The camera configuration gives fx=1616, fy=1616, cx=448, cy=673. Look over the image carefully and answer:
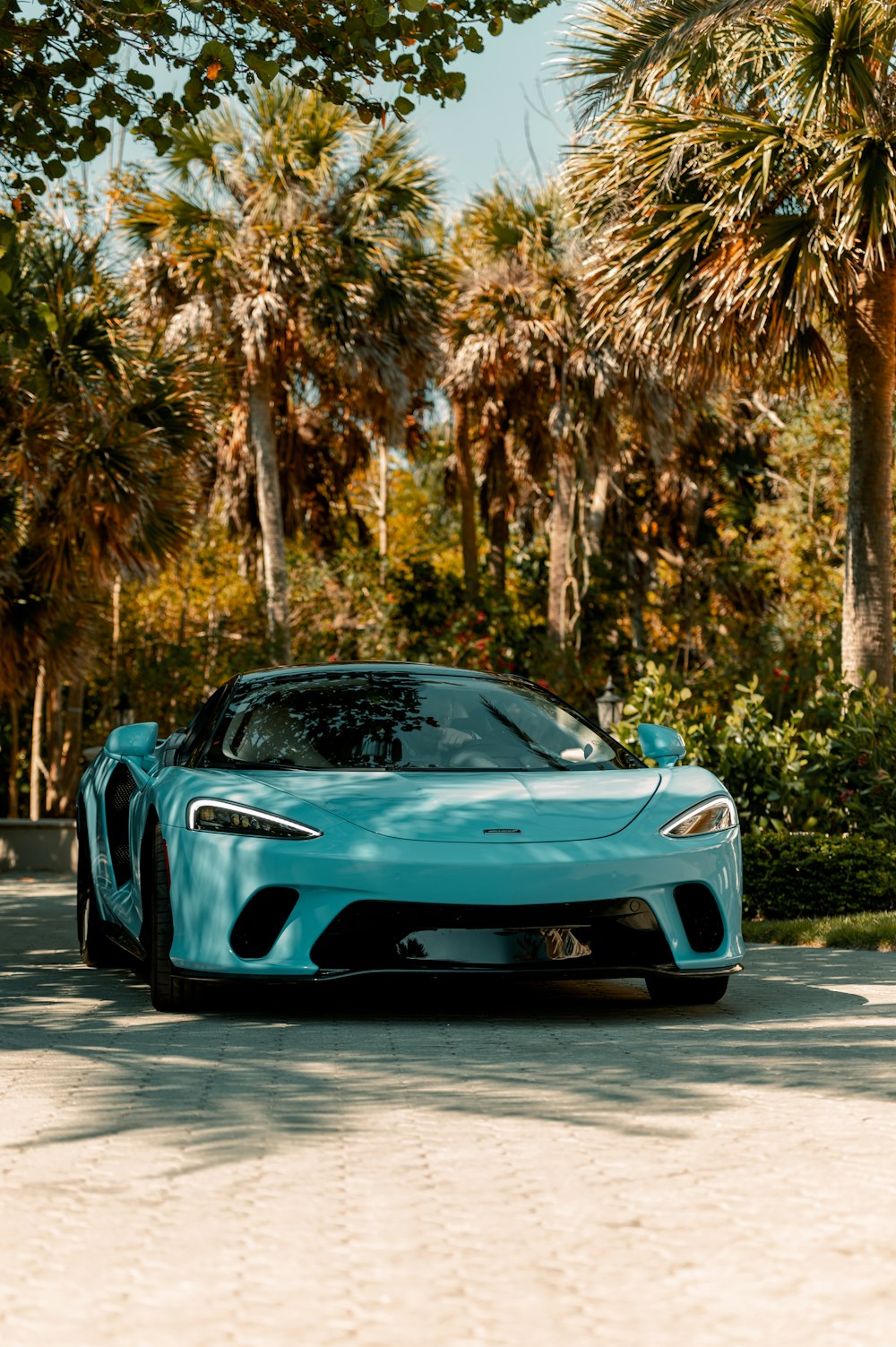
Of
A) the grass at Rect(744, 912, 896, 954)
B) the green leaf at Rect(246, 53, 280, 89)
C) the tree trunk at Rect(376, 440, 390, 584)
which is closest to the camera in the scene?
the green leaf at Rect(246, 53, 280, 89)

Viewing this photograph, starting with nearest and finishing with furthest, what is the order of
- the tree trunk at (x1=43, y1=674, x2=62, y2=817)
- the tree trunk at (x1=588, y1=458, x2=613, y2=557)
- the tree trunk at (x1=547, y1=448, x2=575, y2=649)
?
the tree trunk at (x1=43, y1=674, x2=62, y2=817) < the tree trunk at (x1=547, y1=448, x2=575, y2=649) < the tree trunk at (x1=588, y1=458, x2=613, y2=557)

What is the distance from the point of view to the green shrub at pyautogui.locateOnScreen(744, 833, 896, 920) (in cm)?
992

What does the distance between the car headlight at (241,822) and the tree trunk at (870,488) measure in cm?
801

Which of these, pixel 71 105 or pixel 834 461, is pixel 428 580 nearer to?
pixel 834 461

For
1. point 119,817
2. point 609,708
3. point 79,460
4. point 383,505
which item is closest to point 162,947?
point 119,817

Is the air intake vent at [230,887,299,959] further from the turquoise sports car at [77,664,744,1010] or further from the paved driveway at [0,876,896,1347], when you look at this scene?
the paved driveway at [0,876,896,1347]

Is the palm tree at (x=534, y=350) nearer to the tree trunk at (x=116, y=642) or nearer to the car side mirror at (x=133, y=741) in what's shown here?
the tree trunk at (x=116, y=642)

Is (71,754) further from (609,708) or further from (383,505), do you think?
(383,505)

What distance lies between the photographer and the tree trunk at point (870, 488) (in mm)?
12727

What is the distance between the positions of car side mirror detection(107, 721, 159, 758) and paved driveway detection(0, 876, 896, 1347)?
1.30 metres

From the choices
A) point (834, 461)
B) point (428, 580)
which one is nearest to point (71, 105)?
point (428, 580)

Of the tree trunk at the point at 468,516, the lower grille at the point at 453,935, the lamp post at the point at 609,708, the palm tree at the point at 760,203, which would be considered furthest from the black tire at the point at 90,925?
the tree trunk at the point at 468,516

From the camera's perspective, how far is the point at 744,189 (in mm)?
12516

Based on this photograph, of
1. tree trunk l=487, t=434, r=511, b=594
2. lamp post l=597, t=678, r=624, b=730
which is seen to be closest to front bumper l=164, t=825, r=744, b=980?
lamp post l=597, t=678, r=624, b=730
